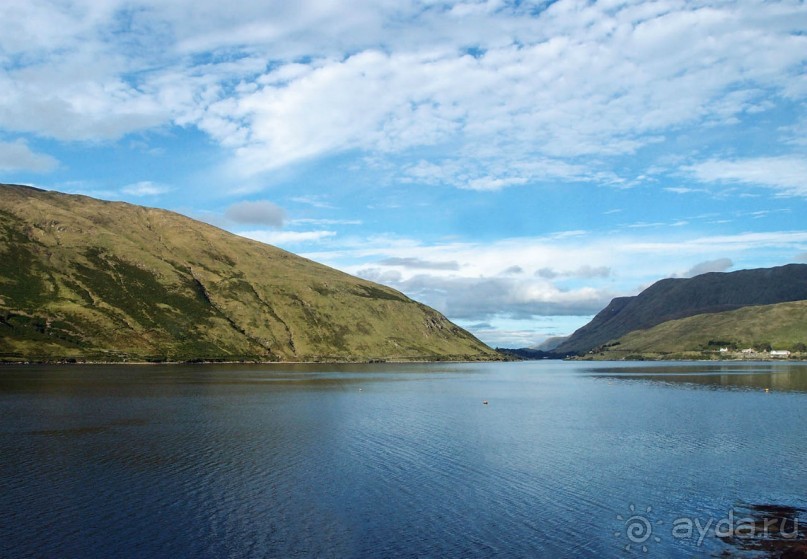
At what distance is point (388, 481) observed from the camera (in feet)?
186

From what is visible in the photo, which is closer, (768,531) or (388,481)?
(768,531)

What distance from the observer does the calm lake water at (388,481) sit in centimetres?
3944

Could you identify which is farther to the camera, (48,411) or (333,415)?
(333,415)

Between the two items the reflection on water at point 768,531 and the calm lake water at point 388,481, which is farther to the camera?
the calm lake water at point 388,481

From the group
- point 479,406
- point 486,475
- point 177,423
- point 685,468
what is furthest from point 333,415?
point 685,468

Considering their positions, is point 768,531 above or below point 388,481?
above

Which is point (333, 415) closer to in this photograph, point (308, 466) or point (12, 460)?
point (308, 466)

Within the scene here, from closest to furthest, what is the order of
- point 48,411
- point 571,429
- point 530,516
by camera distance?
point 530,516 < point 571,429 < point 48,411

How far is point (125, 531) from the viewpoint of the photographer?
1606 inches

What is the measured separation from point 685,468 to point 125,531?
5328 centimetres

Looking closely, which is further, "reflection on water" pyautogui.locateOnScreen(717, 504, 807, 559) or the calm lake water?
the calm lake water

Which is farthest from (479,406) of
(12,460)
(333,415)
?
(12,460)

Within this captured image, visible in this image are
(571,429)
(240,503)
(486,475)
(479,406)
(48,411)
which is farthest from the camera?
(479,406)

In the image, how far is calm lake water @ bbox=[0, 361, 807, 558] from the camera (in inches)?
1553
